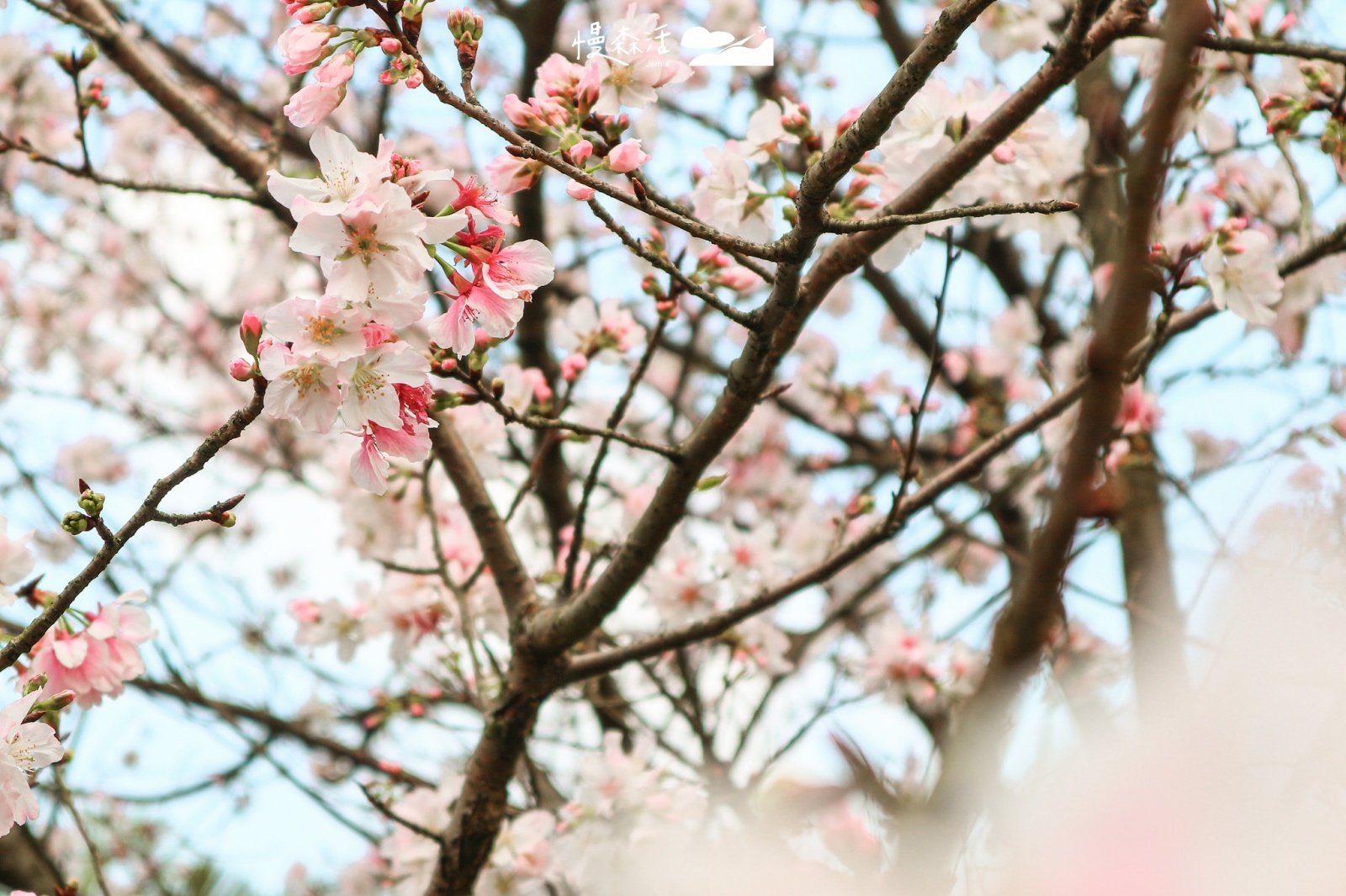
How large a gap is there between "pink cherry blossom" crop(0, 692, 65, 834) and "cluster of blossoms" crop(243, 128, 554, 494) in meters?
0.46

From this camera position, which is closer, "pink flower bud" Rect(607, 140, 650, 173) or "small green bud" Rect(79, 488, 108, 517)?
"small green bud" Rect(79, 488, 108, 517)

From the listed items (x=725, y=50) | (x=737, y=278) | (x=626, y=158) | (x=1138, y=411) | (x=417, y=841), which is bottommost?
(x=417, y=841)

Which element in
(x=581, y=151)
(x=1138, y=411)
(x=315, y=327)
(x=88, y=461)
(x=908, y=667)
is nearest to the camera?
(x=315, y=327)

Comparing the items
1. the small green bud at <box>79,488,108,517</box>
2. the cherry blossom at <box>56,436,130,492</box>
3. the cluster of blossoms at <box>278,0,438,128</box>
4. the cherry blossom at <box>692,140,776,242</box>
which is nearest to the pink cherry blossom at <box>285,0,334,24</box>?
the cluster of blossoms at <box>278,0,438,128</box>

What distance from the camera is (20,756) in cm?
111

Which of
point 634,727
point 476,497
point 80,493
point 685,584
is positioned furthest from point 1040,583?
point 634,727

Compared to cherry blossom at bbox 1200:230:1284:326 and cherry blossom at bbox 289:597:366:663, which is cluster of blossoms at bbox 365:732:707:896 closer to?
cherry blossom at bbox 289:597:366:663

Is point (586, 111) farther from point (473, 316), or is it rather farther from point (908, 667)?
point (908, 667)

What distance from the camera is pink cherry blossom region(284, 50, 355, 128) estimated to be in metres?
1.12

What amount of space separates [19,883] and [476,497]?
6.69 ft

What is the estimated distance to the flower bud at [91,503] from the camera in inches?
40.7

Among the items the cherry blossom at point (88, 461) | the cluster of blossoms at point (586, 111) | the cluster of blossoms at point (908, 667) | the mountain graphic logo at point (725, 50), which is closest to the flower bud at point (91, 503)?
the cluster of blossoms at point (586, 111)

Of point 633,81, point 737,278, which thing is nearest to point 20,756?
point 633,81

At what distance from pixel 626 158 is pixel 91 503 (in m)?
0.71
